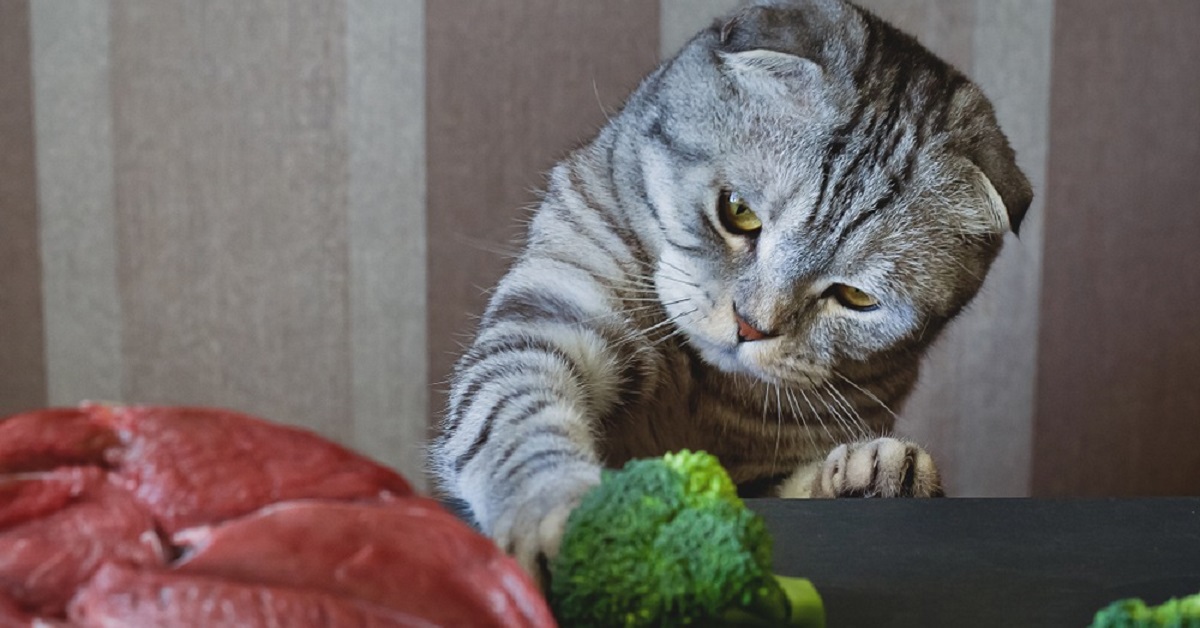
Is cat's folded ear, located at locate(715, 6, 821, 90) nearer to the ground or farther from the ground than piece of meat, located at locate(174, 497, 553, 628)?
farther from the ground

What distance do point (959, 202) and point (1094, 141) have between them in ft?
2.59

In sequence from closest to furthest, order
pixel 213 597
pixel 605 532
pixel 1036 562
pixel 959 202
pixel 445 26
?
1. pixel 213 597
2. pixel 605 532
3. pixel 1036 562
4. pixel 959 202
5. pixel 445 26

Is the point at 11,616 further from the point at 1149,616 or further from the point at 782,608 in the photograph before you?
the point at 1149,616

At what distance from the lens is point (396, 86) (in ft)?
4.91

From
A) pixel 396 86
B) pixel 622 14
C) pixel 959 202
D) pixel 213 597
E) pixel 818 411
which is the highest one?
pixel 622 14

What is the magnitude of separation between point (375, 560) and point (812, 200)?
636 mm

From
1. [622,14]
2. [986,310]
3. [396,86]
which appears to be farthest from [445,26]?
[986,310]

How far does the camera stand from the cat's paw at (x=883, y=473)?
83 cm

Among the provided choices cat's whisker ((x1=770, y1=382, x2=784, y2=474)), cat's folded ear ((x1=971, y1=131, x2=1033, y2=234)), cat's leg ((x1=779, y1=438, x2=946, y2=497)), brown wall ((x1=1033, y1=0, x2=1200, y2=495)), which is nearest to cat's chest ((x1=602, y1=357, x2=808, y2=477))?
cat's whisker ((x1=770, y1=382, x2=784, y2=474))

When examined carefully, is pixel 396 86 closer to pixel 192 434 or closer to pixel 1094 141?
pixel 1094 141

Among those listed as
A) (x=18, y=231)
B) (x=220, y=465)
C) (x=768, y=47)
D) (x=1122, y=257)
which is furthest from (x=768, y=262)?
(x=18, y=231)

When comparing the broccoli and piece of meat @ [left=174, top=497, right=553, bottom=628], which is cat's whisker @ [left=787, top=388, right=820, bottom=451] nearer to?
the broccoli

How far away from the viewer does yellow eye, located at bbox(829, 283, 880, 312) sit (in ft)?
2.98

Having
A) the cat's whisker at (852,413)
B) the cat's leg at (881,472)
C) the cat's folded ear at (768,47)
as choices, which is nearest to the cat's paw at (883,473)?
the cat's leg at (881,472)
